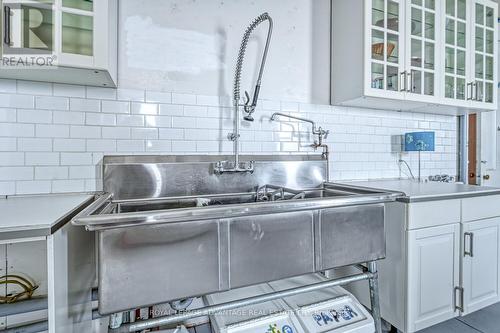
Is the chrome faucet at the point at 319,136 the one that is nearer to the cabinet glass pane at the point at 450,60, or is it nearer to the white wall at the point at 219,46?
the white wall at the point at 219,46

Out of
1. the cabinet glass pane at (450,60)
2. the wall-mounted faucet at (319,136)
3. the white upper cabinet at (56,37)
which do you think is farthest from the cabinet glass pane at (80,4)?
the cabinet glass pane at (450,60)

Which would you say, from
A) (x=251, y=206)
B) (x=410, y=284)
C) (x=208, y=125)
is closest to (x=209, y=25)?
(x=208, y=125)

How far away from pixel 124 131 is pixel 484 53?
2847mm

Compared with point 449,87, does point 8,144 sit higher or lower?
lower

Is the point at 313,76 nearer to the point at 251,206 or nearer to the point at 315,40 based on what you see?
the point at 315,40

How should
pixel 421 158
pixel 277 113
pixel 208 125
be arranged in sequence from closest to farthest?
pixel 208 125, pixel 277 113, pixel 421 158

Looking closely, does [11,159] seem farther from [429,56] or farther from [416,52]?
[429,56]

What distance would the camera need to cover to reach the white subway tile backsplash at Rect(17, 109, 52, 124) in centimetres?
134

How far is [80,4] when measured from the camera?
46.1 inches

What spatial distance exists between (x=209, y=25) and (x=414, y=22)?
1455 mm

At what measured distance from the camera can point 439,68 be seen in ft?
6.56

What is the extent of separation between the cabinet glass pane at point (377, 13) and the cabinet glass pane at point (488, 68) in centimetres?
117

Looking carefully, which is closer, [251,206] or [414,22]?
[251,206]

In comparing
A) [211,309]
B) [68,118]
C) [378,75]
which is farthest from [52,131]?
[378,75]
